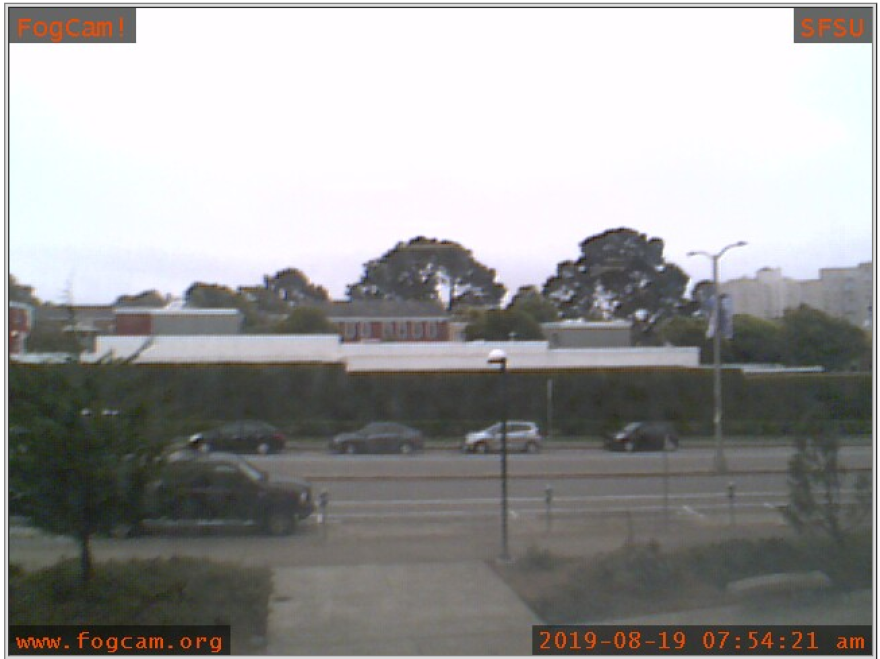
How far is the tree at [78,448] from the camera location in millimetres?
5539

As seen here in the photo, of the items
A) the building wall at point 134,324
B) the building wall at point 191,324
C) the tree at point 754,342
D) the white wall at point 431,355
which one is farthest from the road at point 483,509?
the building wall at point 134,324

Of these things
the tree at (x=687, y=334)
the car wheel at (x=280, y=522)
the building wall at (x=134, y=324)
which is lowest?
the car wheel at (x=280, y=522)

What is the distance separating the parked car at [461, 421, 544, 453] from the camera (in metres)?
8.39

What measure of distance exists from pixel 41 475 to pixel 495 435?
473 centimetres

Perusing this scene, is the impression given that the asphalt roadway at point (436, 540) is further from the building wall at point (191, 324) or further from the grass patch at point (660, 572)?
the building wall at point (191, 324)

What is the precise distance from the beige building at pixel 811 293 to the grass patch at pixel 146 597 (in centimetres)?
587

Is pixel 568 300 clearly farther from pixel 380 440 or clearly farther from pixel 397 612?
pixel 397 612

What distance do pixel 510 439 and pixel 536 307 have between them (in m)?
1.66

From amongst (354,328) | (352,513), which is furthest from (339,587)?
(354,328)

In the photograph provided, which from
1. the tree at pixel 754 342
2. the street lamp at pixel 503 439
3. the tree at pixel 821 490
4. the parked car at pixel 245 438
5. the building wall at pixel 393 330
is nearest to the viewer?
the tree at pixel 821 490

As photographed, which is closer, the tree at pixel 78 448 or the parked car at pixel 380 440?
the tree at pixel 78 448

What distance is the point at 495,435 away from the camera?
8.43 m

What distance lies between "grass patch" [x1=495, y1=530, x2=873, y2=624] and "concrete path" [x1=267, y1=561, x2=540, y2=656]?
0.31 meters

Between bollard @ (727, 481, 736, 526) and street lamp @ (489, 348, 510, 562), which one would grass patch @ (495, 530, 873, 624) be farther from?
bollard @ (727, 481, 736, 526)
